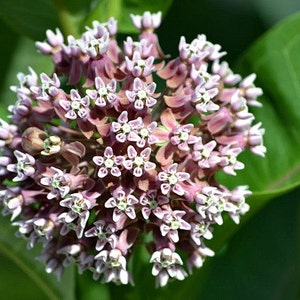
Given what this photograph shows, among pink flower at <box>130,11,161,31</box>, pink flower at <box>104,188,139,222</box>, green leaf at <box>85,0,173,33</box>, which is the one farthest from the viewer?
green leaf at <box>85,0,173,33</box>

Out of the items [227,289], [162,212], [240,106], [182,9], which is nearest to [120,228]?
[162,212]

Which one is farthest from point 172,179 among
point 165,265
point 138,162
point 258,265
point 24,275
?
point 258,265

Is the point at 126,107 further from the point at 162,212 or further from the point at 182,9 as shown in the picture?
the point at 182,9

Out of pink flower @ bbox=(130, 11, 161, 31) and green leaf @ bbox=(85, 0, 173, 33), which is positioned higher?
green leaf @ bbox=(85, 0, 173, 33)

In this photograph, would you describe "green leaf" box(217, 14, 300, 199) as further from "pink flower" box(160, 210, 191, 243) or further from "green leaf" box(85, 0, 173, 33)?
"pink flower" box(160, 210, 191, 243)

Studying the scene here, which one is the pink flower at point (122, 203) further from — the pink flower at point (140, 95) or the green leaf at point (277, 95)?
the green leaf at point (277, 95)

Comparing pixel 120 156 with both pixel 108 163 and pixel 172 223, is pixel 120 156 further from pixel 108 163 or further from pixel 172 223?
pixel 172 223

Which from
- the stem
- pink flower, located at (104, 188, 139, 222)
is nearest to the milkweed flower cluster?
pink flower, located at (104, 188, 139, 222)

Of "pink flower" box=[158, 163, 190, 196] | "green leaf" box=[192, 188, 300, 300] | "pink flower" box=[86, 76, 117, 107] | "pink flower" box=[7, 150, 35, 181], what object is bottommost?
"green leaf" box=[192, 188, 300, 300]
